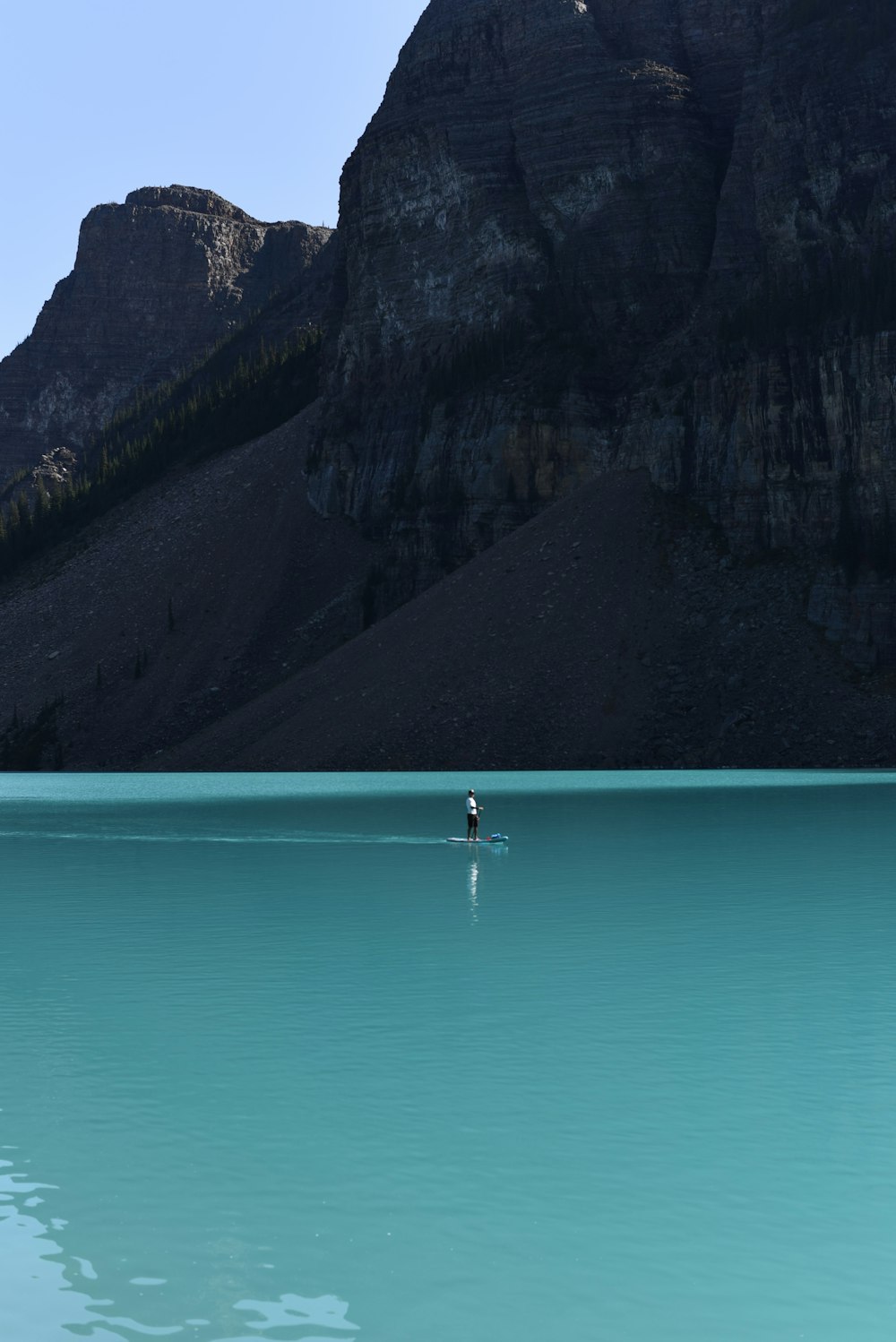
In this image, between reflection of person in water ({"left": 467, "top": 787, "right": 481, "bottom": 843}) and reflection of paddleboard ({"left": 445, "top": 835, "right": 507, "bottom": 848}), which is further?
reflection of paddleboard ({"left": 445, "top": 835, "right": 507, "bottom": 848})

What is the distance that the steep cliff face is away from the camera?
119 m

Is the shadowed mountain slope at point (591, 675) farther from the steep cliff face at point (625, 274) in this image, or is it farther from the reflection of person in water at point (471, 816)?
the reflection of person in water at point (471, 816)

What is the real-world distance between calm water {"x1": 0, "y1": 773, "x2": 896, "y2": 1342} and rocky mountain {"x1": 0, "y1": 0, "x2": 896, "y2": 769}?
75047 mm

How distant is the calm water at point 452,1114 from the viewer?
10.8m

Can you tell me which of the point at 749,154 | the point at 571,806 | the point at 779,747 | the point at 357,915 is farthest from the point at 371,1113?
the point at 749,154

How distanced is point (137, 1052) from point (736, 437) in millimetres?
109243

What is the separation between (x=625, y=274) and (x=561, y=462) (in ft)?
62.3

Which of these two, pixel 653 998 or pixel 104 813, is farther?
pixel 104 813

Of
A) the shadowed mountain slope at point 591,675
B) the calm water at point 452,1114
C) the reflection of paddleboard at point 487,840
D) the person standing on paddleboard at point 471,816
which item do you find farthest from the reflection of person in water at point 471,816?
the shadowed mountain slope at point 591,675

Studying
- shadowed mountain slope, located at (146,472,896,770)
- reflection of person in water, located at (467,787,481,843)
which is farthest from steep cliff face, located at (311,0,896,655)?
reflection of person in water, located at (467,787,481,843)

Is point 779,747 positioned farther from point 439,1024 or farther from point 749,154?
point 439,1024

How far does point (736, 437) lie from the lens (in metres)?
122

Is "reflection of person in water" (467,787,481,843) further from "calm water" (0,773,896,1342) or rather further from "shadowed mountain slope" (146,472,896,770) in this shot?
"shadowed mountain slope" (146,472,896,770)

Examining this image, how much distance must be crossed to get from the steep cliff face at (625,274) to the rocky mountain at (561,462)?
33 cm
